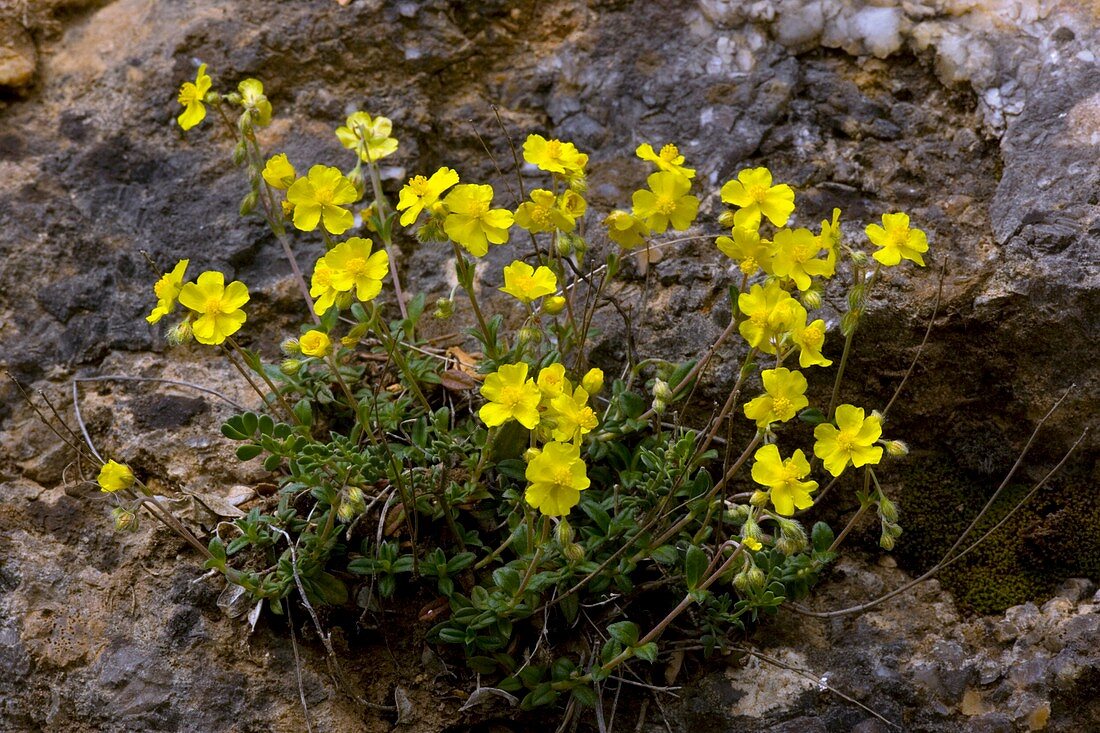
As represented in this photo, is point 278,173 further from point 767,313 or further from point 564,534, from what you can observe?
point 767,313

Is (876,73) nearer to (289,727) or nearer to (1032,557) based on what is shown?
(1032,557)

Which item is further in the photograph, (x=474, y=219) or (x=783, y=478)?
(x=474, y=219)

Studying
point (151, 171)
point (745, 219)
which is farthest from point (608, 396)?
point (151, 171)

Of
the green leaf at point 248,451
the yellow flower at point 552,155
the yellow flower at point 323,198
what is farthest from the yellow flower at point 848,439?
the green leaf at point 248,451

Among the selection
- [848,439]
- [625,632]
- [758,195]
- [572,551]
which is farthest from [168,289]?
[848,439]

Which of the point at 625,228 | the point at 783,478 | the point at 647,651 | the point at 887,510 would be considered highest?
the point at 625,228

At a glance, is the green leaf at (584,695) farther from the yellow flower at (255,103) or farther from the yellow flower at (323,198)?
the yellow flower at (255,103)
